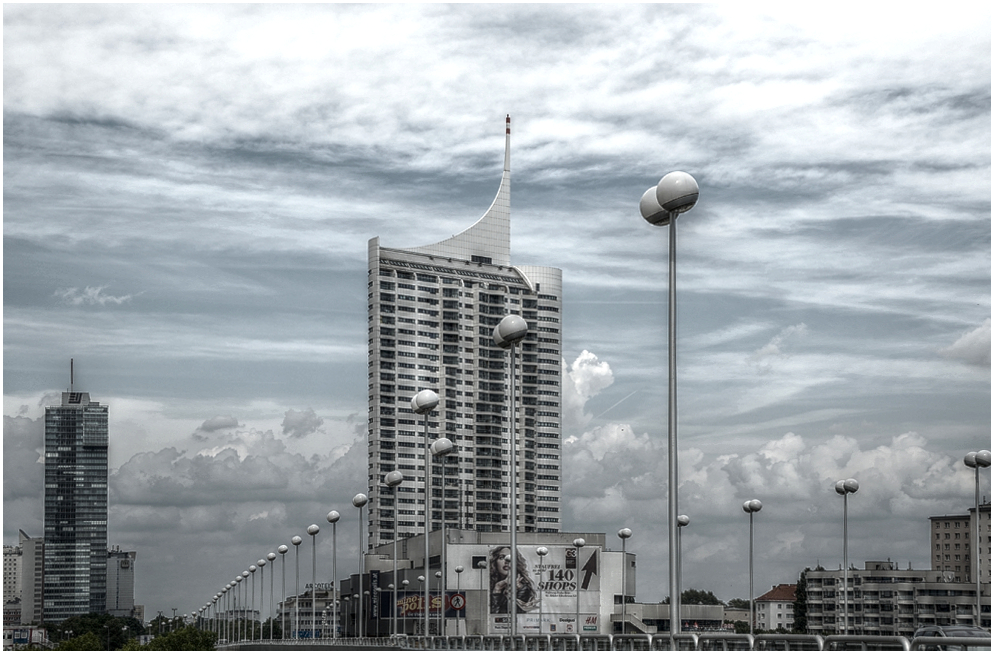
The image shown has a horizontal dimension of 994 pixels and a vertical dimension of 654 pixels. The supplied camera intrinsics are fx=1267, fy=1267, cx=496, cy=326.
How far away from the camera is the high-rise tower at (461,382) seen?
154 m

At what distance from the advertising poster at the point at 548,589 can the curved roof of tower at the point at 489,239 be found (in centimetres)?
5796

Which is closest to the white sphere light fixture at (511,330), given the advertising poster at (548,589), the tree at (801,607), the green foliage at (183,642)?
the green foliage at (183,642)

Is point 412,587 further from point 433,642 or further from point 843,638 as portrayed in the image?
point 843,638

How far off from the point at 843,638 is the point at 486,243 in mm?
152566

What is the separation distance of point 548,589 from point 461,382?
51.7 m

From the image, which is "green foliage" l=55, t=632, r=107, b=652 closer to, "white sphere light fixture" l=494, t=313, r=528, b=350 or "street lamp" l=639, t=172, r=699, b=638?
"white sphere light fixture" l=494, t=313, r=528, b=350

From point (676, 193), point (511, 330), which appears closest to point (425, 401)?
point (511, 330)

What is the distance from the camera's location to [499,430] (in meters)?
161

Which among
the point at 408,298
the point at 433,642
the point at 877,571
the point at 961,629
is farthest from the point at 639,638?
the point at 408,298

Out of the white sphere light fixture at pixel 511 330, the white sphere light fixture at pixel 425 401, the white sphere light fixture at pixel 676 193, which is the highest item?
the white sphere light fixture at pixel 676 193

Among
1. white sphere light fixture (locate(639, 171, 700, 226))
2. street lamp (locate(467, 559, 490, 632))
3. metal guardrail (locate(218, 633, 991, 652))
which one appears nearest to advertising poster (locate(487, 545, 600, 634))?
street lamp (locate(467, 559, 490, 632))

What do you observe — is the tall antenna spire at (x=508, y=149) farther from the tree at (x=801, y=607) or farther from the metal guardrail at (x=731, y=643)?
the metal guardrail at (x=731, y=643)

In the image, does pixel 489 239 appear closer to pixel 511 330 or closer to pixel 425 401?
pixel 425 401

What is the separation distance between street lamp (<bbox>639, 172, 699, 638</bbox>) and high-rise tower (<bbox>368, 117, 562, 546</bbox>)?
441ft
